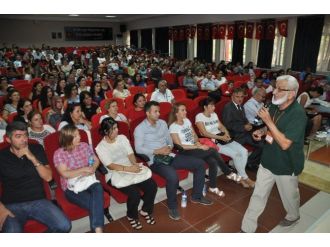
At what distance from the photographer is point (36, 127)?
3033mm

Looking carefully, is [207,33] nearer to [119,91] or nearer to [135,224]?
[119,91]

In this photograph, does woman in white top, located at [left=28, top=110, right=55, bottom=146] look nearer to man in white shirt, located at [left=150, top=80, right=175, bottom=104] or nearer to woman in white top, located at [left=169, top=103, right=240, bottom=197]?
woman in white top, located at [left=169, top=103, right=240, bottom=197]

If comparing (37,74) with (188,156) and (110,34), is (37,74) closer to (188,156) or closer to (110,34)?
(188,156)

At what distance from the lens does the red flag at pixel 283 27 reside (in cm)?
951

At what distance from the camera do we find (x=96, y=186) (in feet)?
8.07

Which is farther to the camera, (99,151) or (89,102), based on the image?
(89,102)

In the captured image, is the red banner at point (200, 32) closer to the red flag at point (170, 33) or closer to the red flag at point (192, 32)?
the red flag at point (192, 32)

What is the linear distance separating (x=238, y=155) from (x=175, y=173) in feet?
3.20

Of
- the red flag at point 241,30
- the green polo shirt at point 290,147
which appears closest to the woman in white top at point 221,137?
the green polo shirt at point 290,147

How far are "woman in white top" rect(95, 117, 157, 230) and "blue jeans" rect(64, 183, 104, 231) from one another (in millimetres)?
240

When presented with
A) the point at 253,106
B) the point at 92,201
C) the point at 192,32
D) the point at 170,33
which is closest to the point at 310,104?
the point at 253,106

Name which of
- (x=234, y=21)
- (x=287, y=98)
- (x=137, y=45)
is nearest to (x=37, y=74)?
(x=234, y=21)

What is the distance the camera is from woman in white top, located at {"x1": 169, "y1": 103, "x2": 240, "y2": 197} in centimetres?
318
